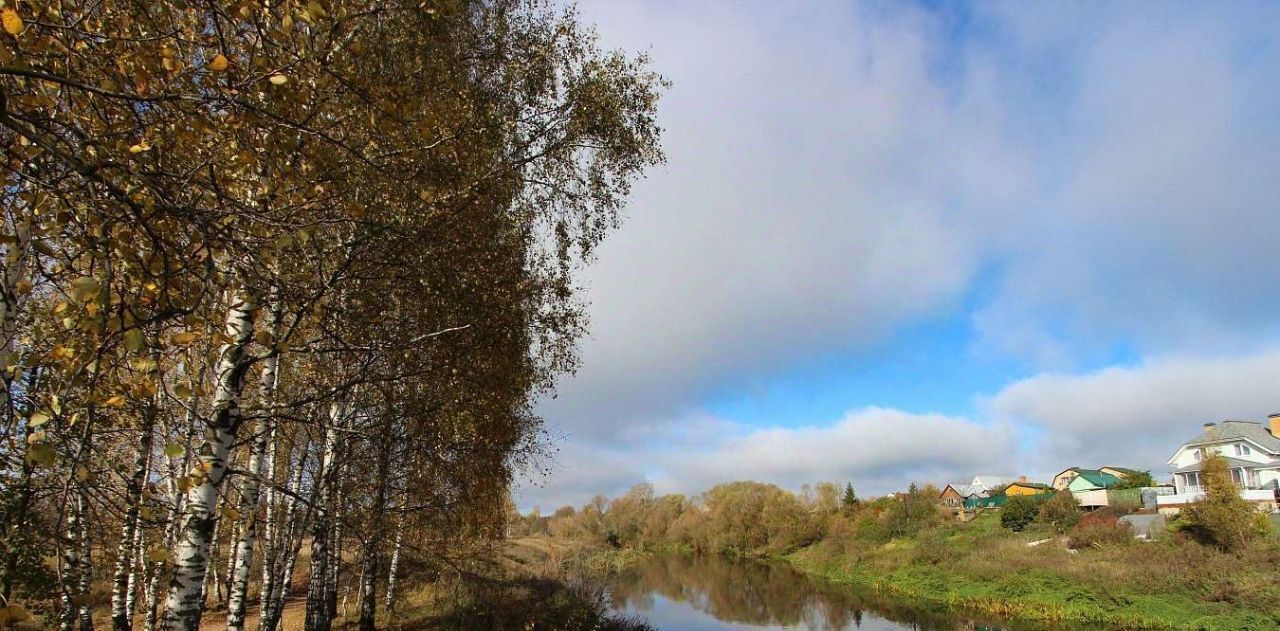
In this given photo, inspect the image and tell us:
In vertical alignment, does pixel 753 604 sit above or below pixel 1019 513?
below

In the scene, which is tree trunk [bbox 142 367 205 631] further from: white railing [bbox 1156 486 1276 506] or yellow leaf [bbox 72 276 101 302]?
white railing [bbox 1156 486 1276 506]

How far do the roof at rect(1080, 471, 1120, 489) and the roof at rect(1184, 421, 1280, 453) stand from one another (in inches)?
496

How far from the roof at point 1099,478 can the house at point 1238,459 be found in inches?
483

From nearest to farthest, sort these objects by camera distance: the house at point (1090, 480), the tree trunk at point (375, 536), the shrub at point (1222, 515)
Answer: the tree trunk at point (375, 536), the shrub at point (1222, 515), the house at point (1090, 480)

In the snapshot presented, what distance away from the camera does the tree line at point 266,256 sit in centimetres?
292

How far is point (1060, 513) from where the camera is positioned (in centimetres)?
4541

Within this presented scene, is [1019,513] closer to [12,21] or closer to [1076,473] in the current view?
[1076,473]

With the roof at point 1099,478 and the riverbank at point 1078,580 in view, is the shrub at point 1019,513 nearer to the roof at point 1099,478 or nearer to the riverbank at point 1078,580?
the riverbank at point 1078,580

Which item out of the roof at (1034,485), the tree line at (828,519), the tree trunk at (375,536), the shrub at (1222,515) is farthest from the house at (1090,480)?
the tree trunk at (375,536)

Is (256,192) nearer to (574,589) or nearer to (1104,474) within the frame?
(574,589)

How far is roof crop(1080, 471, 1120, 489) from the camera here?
67.8 m

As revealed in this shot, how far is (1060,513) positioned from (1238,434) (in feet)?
68.2

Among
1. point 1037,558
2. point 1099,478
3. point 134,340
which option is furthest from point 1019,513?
point 134,340

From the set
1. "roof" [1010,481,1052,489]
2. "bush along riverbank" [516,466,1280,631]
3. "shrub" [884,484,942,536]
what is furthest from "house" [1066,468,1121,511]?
"shrub" [884,484,942,536]
